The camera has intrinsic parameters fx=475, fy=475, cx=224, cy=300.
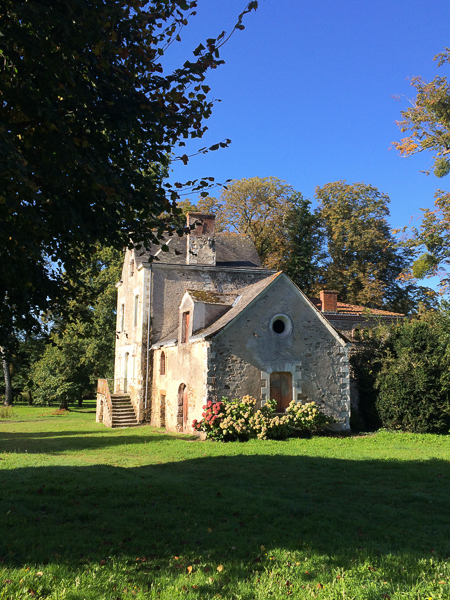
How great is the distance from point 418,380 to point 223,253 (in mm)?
11104

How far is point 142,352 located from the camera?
21328 mm

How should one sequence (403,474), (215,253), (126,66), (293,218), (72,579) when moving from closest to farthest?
1. (72,579)
2. (126,66)
3. (403,474)
4. (215,253)
5. (293,218)

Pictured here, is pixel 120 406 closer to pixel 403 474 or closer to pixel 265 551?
pixel 403 474

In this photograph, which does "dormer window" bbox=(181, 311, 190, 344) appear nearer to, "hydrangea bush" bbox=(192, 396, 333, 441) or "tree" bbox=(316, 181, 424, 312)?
"hydrangea bush" bbox=(192, 396, 333, 441)

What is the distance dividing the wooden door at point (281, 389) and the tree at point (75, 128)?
1066 centimetres

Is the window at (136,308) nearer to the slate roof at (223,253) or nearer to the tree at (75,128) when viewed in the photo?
the slate roof at (223,253)

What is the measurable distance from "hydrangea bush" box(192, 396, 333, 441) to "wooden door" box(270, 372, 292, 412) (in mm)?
694

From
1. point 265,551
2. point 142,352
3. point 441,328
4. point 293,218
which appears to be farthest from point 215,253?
point 265,551

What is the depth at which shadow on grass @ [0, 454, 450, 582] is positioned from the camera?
500cm

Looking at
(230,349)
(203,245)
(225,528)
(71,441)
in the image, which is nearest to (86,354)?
(203,245)

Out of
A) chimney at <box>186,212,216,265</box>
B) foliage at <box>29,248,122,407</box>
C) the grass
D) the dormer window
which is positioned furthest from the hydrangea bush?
foliage at <box>29,248,122,407</box>

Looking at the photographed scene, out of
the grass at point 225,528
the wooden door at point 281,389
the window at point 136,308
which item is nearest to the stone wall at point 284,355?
the wooden door at point 281,389

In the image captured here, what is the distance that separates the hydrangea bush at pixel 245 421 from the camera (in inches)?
590

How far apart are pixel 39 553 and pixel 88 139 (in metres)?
4.77
